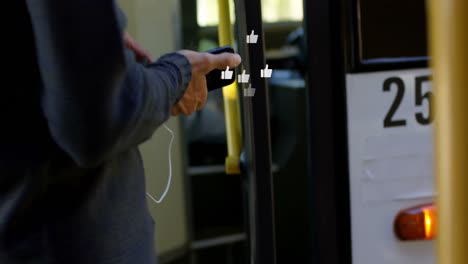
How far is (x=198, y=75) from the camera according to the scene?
1.04m

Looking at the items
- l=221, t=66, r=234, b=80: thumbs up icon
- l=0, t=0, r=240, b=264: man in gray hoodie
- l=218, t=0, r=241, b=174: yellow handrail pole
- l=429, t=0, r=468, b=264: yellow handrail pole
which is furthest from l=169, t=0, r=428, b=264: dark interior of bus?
l=429, t=0, r=468, b=264: yellow handrail pole

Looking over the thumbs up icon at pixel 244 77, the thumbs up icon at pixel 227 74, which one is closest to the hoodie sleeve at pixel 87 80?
the thumbs up icon at pixel 227 74

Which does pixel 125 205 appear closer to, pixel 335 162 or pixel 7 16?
pixel 7 16

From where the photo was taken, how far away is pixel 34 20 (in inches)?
30.5

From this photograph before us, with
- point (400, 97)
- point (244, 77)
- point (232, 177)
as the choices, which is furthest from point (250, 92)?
point (232, 177)

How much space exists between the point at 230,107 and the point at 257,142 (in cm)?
19

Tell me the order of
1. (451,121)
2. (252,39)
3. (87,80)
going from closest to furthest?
(451,121)
(87,80)
(252,39)

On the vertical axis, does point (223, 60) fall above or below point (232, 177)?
above

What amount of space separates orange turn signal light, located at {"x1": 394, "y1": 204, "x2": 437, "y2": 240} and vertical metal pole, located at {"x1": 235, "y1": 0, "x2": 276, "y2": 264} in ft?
1.31

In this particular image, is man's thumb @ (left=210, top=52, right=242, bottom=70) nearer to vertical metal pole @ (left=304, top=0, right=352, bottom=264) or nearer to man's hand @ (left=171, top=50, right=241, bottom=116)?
man's hand @ (left=171, top=50, right=241, bottom=116)

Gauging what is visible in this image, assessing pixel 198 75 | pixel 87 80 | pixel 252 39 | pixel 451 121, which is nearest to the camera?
pixel 451 121

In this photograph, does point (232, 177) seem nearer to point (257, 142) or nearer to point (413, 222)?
point (413, 222)

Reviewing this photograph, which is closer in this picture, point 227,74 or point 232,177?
point 227,74

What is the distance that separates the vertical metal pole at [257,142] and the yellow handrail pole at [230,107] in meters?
0.10
